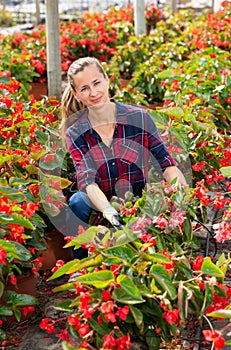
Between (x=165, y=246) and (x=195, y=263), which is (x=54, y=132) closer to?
(x=165, y=246)

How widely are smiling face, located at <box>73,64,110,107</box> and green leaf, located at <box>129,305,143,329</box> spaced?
1321mm

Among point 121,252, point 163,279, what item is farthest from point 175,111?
point 163,279

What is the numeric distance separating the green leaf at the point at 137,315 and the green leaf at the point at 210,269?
301 mm

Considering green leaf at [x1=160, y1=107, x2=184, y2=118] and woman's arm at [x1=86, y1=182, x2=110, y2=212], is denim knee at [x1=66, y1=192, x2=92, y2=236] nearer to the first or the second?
woman's arm at [x1=86, y1=182, x2=110, y2=212]

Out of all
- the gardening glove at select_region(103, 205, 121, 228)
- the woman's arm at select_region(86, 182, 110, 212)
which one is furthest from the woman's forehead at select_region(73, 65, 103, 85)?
the gardening glove at select_region(103, 205, 121, 228)

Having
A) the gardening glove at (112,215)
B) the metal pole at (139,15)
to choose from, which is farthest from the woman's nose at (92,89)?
the metal pole at (139,15)

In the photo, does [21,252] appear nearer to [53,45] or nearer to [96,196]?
[96,196]

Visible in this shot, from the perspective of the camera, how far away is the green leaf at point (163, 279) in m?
2.23

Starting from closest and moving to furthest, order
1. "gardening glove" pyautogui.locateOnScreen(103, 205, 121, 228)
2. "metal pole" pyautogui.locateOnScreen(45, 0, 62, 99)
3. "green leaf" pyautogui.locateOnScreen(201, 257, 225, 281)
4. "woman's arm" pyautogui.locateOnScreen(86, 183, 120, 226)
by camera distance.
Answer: "green leaf" pyautogui.locateOnScreen(201, 257, 225, 281)
"gardening glove" pyautogui.locateOnScreen(103, 205, 121, 228)
"woman's arm" pyautogui.locateOnScreen(86, 183, 120, 226)
"metal pole" pyautogui.locateOnScreen(45, 0, 62, 99)

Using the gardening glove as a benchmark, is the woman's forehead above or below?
above

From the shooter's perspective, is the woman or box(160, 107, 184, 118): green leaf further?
box(160, 107, 184, 118): green leaf

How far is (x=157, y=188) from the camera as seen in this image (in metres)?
2.87

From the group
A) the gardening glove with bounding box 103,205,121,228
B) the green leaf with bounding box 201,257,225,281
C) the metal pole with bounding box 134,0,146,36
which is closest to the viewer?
the green leaf with bounding box 201,257,225,281

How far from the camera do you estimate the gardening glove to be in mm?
2781
